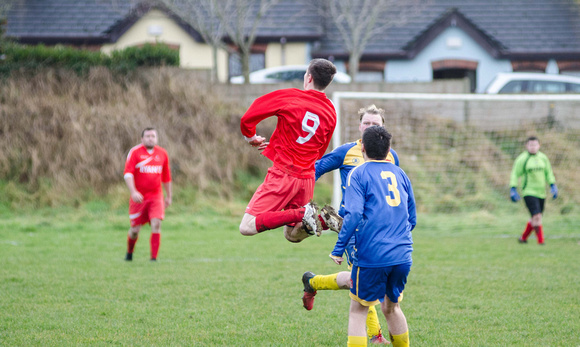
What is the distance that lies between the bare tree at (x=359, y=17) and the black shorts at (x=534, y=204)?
12.0 m

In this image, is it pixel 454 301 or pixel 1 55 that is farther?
pixel 1 55

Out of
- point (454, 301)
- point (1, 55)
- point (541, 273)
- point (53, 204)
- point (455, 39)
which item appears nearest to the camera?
point (454, 301)

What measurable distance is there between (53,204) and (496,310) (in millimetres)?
12011

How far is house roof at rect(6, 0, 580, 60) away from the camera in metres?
24.9

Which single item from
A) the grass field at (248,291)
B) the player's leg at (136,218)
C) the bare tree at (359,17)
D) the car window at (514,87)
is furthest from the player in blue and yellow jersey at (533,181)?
the bare tree at (359,17)

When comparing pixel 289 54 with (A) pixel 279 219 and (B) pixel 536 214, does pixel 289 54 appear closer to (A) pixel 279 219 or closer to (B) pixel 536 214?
(B) pixel 536 214

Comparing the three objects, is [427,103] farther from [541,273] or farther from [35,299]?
[35,299]

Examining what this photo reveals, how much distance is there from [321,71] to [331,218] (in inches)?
54.6

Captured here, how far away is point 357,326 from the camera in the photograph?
181 inches

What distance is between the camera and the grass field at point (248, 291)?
223 inches

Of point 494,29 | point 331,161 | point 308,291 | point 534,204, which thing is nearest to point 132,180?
point 331,161

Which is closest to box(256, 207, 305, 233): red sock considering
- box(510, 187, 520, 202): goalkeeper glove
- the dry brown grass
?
box(510, 187, 520, 202): goalkeeper glove

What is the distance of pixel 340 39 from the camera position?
2572 cm

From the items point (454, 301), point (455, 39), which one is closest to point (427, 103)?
point (455, 39)
